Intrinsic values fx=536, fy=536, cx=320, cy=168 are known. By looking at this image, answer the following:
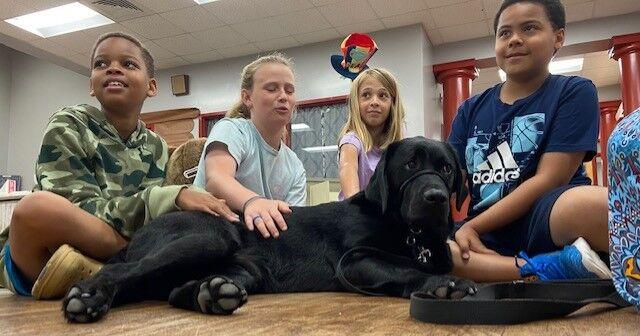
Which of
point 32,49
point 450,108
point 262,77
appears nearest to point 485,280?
point 262,77

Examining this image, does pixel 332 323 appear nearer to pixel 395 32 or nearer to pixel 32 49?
pixel 395 32

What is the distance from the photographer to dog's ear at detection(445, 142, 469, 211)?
137cm

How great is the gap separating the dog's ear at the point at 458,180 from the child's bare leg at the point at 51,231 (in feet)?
2.91

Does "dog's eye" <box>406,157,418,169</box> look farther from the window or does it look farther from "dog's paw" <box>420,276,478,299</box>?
the window

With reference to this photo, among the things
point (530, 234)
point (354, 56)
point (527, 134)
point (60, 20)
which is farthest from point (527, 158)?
point (60, 20)

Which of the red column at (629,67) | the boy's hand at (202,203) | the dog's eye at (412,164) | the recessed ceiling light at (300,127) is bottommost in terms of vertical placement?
the boy's hand at (202,203)

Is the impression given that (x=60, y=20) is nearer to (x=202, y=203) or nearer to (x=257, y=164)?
(x=257, y=164)

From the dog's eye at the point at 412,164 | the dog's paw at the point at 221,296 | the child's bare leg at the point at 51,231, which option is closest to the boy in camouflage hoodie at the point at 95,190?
the child's bare leg at the point at 51,231

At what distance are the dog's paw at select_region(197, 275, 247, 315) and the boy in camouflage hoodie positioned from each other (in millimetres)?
337

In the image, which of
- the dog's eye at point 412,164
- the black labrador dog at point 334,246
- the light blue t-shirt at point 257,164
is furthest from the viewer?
the light blue t-shirt at point 257,164

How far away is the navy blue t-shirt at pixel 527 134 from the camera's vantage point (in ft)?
5.15

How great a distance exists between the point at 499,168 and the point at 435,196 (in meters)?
0.53

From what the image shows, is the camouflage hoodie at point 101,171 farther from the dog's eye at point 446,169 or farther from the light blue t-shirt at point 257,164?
the dog's eye at point 446,169

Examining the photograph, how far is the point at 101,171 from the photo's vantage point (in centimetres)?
157
